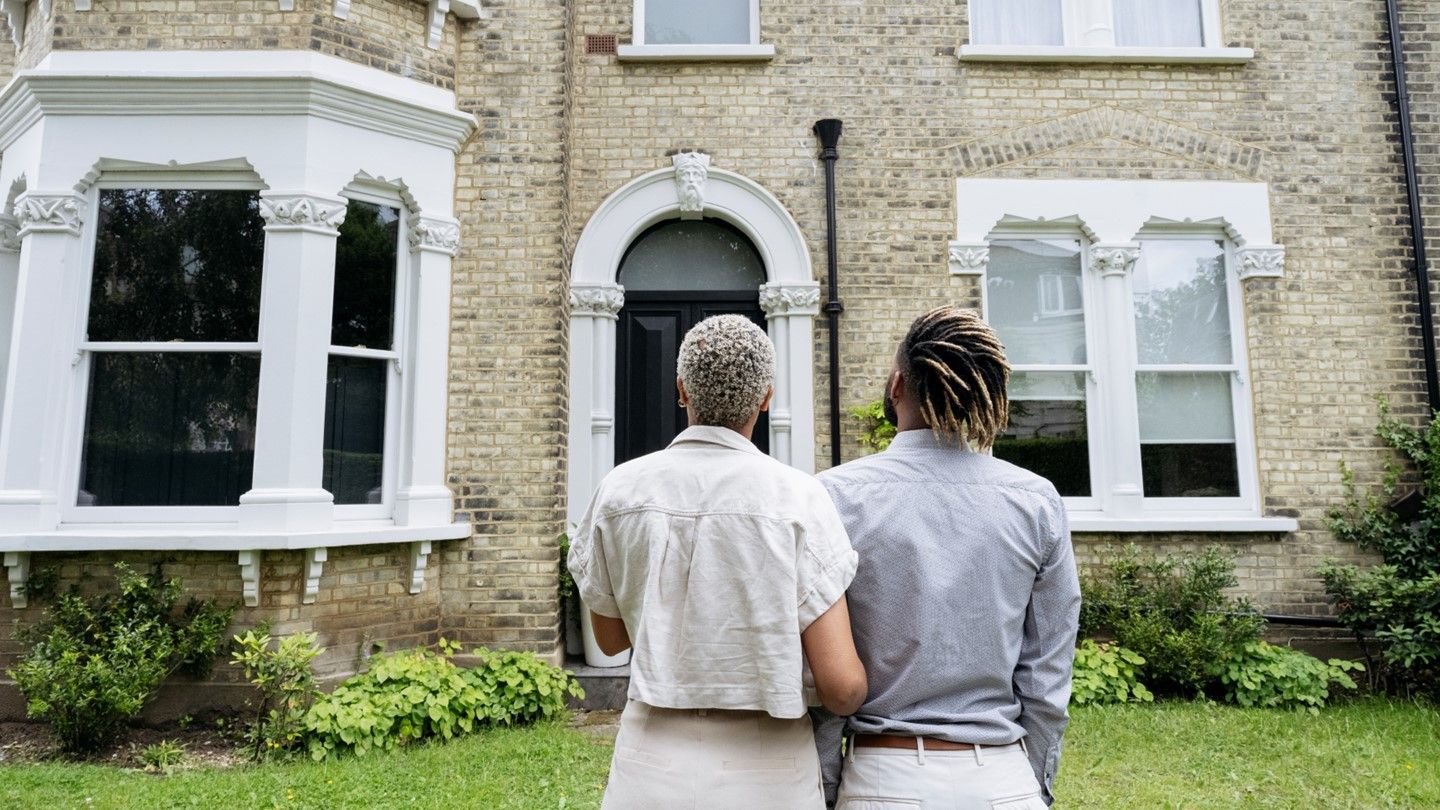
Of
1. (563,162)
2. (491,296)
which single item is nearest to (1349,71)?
(563,162)

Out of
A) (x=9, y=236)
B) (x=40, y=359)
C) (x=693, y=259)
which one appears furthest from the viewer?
(x=693, y=259)

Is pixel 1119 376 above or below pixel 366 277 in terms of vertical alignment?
below

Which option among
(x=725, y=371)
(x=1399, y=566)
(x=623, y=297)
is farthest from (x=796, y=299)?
(x=1399, y=566)

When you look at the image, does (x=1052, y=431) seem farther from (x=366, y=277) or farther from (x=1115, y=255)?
(x=366, y=277)

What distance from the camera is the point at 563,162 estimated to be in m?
5.42

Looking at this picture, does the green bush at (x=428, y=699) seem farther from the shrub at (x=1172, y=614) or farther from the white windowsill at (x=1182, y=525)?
the white windowsill at (x=1182, y=525)

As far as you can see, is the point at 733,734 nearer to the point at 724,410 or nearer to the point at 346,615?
the point at 724,410

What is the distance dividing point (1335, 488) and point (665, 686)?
619 cm

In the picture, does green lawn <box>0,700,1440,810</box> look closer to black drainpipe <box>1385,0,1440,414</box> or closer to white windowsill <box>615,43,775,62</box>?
black drainpipe <box>1385,0,1440,414</box>

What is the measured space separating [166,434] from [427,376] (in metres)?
1.47

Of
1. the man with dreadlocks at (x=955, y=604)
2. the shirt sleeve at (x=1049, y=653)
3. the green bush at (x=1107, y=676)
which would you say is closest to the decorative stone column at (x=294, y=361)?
the man with dreadlocks at (x=955, y=604)

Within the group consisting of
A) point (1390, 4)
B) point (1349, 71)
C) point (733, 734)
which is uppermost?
point (1390, 4)

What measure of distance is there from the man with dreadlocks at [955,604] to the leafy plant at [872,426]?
391 centimetres

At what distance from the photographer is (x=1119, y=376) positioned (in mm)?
5879
